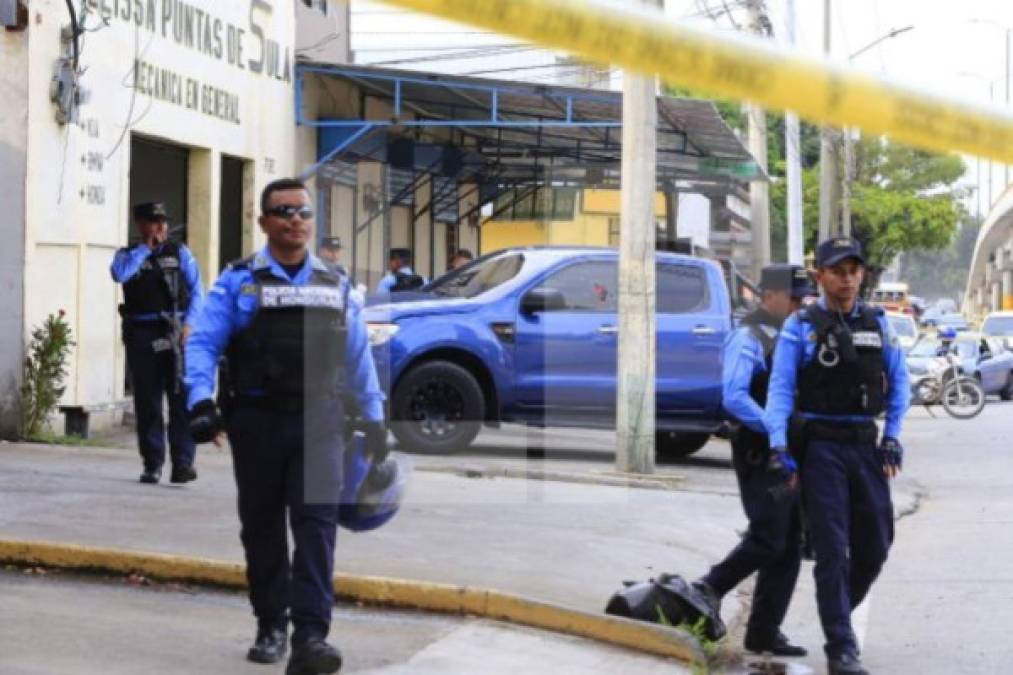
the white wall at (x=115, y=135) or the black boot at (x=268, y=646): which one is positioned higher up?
the white wall at (x=115, y=135)

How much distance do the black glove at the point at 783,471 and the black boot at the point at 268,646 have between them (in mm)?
2132

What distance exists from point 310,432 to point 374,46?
28889mm

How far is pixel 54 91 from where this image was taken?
14273 millimetres

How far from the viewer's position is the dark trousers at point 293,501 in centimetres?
662

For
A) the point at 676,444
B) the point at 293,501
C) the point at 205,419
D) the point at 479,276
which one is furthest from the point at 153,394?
the point at 676,444

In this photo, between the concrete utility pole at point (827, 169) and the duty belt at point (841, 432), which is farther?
the concrete utility pole at point (827, 169)

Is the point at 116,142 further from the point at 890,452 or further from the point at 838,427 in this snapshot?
the point at 890,452

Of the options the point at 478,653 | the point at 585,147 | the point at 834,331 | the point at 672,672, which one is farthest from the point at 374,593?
the point at 585,147

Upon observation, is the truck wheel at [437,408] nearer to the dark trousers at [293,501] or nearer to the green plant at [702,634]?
the green plant at [702,634]

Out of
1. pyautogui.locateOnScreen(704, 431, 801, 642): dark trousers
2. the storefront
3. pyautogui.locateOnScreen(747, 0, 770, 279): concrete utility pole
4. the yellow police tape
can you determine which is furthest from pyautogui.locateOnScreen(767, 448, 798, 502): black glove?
pyautogui.locateOnScreen(747, 0, 770, 279): concrete utility pole

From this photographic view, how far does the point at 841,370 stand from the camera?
7.55 meters

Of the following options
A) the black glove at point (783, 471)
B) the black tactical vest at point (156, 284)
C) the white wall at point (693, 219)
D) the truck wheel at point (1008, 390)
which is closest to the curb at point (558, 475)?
the black tactical vest at point (156, 284)

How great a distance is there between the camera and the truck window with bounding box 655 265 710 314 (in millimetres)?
16562

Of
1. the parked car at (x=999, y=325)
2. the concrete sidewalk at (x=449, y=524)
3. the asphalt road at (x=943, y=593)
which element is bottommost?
the asphalt road at (x=943, y=593)
